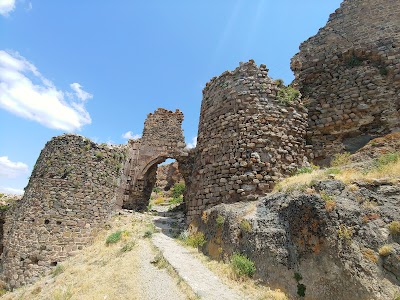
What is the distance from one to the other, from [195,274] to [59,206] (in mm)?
8126

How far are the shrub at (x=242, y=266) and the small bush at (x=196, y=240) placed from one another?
72.7 inches

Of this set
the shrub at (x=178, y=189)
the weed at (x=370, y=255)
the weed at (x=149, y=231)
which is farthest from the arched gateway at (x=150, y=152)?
the weed at (x=370, y=255)

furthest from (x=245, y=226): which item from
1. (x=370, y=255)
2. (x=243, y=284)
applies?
(x=370, y=255)

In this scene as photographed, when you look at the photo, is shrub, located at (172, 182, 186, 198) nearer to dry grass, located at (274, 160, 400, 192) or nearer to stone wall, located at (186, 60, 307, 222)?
stone wall, located at (186, 60, 307, 222)

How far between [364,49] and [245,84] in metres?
4.12

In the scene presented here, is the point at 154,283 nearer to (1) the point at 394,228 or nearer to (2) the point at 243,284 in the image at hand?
(2) the point at 243,284

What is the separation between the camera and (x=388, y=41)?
9.00 meters

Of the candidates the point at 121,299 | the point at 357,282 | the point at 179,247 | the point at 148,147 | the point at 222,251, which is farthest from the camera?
the point at 148,147

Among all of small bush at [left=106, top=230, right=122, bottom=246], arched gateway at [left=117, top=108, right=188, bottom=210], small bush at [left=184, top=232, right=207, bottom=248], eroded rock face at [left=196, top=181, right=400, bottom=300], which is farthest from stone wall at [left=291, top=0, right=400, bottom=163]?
arched gateway at [left=117, top=108, right=188, bottom=210]

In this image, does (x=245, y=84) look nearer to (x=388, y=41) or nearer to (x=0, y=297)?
(x=388, y=41)

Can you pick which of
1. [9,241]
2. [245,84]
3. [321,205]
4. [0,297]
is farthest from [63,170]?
[321,205]

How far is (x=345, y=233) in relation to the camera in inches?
184

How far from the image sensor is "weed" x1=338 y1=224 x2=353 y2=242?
15.2 feet

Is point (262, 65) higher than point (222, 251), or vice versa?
point (262, 65)
